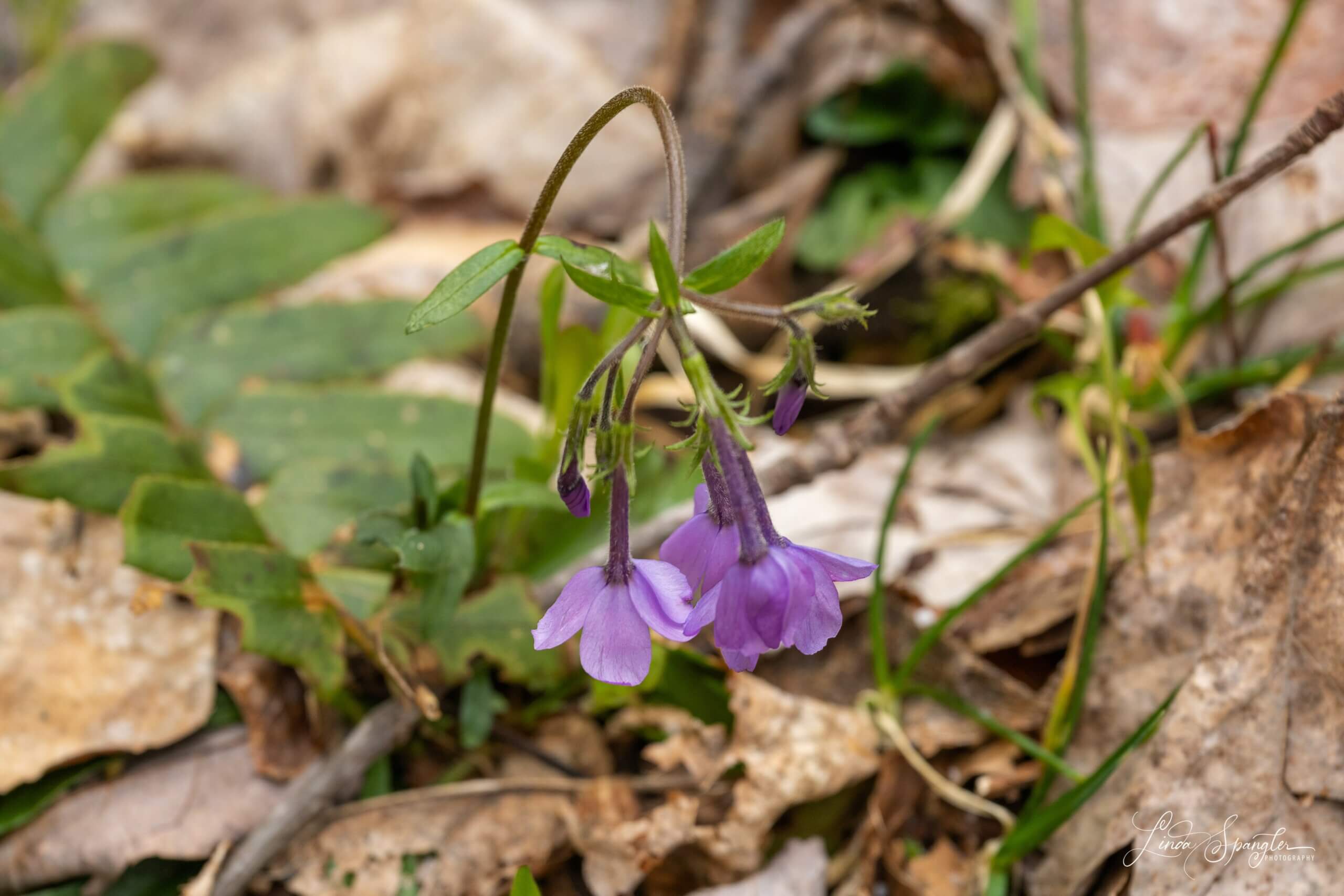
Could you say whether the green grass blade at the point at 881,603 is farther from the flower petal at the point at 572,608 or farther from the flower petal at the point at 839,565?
the flower petal at the point at 572,608

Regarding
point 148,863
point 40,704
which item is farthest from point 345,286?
point 148,863

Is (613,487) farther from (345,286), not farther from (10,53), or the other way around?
(10,53)

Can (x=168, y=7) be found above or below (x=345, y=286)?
above

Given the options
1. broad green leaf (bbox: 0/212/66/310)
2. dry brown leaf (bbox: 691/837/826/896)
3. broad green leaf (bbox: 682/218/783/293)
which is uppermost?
broad green leaf (bbox: 682/218/783/293)

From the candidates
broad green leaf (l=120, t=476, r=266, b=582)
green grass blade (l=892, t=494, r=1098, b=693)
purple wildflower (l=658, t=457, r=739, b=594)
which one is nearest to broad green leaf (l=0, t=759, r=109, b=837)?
broad green leaf (l=120, t=476, r=266, b=582)

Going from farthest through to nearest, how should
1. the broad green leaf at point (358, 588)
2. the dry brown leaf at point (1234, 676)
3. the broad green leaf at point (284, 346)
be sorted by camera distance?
the broad green leaf at point (284, 346) < the broad green leaf at point (358, 588) < the dry brown leaf at point (1234, 676)

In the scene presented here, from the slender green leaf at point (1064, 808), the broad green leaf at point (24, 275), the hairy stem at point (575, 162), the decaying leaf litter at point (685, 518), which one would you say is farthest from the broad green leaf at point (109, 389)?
the slender green leaf at point (1064, 808)

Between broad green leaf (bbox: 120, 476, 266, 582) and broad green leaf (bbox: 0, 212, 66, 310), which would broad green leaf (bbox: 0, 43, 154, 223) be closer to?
broad green leaf (bbox: 0, 212, 66, 310)
